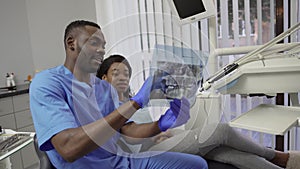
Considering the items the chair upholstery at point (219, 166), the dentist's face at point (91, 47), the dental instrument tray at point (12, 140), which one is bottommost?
the chair upholstery at point (219, 166)

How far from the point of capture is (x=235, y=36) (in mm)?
2084

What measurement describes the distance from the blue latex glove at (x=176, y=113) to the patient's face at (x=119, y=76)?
0.20 meters

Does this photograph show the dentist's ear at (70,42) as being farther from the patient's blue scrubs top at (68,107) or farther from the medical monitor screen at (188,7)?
the medical monitor screen at (188,7)

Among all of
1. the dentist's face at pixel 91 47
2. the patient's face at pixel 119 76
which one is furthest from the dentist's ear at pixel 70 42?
the patient's face at pixel 119 76

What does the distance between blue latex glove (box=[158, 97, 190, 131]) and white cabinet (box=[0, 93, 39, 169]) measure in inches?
75.1

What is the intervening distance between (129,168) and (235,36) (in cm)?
135

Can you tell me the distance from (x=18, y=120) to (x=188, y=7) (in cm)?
203

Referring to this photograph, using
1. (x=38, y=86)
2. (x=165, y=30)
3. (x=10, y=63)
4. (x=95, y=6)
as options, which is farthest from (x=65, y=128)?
(x=10, y=63)

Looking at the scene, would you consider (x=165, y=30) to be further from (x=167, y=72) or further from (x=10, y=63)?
(x=10, y=63)

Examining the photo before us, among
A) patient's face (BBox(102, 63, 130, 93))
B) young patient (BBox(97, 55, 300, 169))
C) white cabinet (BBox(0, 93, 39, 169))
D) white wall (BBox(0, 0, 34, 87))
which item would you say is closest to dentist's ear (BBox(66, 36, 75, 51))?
patient's face (BBox(102, 63, 130, 93))

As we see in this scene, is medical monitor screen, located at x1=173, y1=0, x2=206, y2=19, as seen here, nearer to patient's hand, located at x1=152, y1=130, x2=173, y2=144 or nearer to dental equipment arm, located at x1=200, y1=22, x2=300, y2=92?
dental equipment arm, located at x1=200, y1=22, x2=300, y2=92

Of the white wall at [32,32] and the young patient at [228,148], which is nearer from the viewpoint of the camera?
the young patient at [228,148]

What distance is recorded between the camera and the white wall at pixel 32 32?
2865 mm

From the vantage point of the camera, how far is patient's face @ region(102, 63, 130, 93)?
110cm
